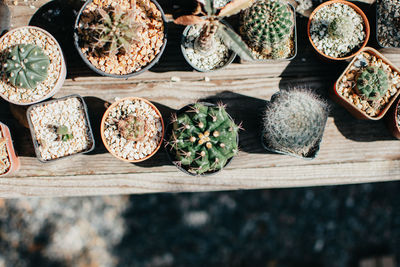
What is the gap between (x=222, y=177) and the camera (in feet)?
8.95

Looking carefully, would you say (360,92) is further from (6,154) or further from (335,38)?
(6,154)

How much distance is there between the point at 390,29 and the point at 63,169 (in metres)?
2.71

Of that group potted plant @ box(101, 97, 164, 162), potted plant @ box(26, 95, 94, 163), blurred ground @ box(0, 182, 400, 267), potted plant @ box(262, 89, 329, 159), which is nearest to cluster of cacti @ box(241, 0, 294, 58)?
potted plant @ box(262, 89, 329, 159)

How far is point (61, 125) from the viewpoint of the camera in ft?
8.52

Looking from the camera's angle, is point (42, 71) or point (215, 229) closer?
point (42, 71)

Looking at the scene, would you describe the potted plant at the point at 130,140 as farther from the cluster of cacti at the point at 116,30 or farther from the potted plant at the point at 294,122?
the potted plant at the point at 294,122

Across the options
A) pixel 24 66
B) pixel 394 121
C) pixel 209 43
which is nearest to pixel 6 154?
pixel 24 66

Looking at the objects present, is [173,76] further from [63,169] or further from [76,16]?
[63,169]

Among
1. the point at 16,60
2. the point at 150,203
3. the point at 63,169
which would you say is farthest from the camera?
the point at 150,203

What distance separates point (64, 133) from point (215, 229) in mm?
2237

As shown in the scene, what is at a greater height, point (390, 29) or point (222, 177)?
point (390, 29)

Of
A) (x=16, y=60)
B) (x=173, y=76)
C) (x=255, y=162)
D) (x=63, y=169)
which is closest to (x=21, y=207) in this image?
(x=63, y=169)

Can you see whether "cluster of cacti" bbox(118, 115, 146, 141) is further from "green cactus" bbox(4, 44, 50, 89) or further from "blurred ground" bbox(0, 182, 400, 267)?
"blurred ground" bbox(0, 182, 400, 267)

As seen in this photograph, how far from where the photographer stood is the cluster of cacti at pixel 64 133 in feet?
8.15
